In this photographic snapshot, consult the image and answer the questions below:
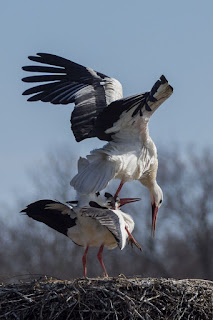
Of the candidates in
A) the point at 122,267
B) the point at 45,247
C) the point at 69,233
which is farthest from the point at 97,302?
the point at 45,247

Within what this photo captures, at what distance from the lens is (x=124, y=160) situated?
1097 cm

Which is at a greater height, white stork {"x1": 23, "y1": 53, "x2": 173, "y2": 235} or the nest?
white stork {"x1": 23, "y1": 53, "x2": 173, "y2": 235}

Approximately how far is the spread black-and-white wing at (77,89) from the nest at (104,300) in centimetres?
293

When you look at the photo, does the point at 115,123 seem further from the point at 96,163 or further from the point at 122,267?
the point at 122,267

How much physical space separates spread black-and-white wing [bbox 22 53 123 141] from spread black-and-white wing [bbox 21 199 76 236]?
1371 mm

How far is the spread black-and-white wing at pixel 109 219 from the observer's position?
9797mm

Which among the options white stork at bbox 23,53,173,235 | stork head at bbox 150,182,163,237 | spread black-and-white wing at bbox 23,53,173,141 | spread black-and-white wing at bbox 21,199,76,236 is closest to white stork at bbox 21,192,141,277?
spread black-and-white wing at bbox 21,199,76,236

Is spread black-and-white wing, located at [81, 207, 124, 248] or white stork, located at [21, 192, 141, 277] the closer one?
spread black-and-white wing, located at [81, 207, 124, 248]

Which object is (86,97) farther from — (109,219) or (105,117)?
(109,219)

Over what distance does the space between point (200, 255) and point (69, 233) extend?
69.3 feet

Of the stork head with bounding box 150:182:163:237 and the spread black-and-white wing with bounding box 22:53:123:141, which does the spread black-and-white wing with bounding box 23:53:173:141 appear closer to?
the spread black-and-white wing with bounding box 22:53:123:141

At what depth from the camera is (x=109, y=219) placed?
9930 mm

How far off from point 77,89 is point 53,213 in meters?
2.18

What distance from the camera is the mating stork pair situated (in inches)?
416
